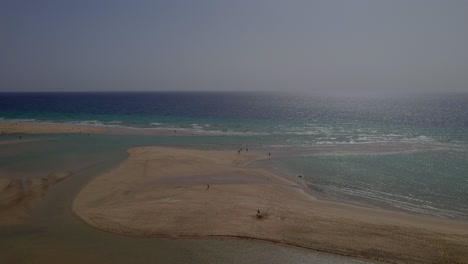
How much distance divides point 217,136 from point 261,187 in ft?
92.7

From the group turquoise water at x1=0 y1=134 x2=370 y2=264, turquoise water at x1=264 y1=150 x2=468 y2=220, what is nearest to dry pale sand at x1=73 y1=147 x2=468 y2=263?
turquoise water at x1=0 y1=134 x2=370 y2=264

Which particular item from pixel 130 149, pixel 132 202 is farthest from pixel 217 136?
pixel 132 202

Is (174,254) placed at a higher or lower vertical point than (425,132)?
lower

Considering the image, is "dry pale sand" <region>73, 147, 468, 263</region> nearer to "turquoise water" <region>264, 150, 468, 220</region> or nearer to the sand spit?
"turquoise water" <region>264, 150, 468, 220</region>

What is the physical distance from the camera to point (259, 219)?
17953 millimetres

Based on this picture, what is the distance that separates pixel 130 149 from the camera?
3931cm

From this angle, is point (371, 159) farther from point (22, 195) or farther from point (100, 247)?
point (22, 195)

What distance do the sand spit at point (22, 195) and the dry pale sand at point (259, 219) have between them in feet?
10.4

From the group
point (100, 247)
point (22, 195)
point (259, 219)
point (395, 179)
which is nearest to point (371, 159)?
point (395, 179)

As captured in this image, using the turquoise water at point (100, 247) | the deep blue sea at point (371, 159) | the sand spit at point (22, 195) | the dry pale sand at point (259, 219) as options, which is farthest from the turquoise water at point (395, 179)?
the sand spit at point (22, 195)

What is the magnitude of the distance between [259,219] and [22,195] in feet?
62.4

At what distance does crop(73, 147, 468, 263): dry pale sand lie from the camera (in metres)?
15.0

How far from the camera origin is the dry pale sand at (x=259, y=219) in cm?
1498

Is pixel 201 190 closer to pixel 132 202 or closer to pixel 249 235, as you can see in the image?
pixel 132 202
